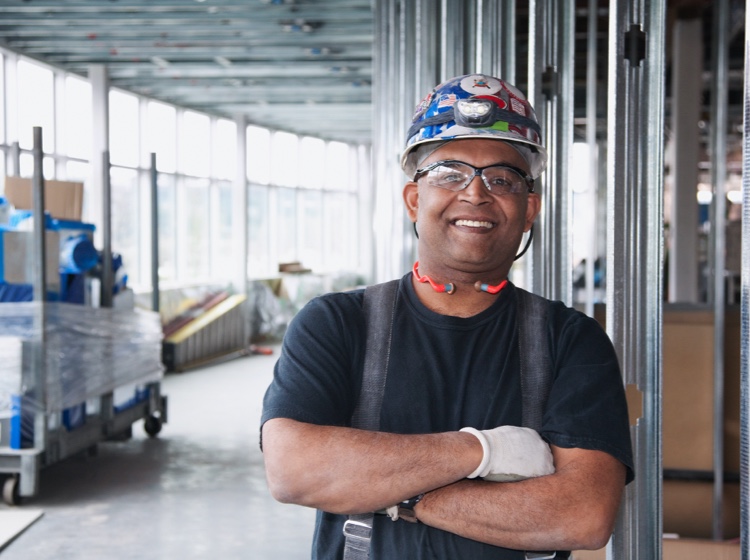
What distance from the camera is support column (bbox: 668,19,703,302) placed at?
7465mm

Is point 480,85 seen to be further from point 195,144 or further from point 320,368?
point 195,144

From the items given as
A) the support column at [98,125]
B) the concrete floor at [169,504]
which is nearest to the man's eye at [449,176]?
the concrete floor at [169,504]

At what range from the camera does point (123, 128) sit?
11.8m

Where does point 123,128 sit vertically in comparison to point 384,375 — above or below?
above

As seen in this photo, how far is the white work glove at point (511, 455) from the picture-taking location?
1514mm

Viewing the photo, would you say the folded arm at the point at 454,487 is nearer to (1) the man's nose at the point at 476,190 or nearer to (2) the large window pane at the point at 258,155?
(1) the man's nose at the point at 476,190

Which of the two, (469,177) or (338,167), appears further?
(338,167)

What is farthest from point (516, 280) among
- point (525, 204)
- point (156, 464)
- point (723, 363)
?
point (525, 204)

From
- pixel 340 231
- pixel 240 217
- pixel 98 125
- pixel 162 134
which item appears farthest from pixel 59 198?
pixel 340 231

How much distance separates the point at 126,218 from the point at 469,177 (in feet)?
35.7

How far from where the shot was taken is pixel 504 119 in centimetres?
169

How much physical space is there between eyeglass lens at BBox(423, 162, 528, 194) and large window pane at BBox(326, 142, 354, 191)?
17.5 meters

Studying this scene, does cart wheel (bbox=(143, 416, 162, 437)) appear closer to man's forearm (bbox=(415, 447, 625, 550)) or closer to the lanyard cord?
the lanyard cord

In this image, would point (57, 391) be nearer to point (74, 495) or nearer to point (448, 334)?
point (74, 495)
